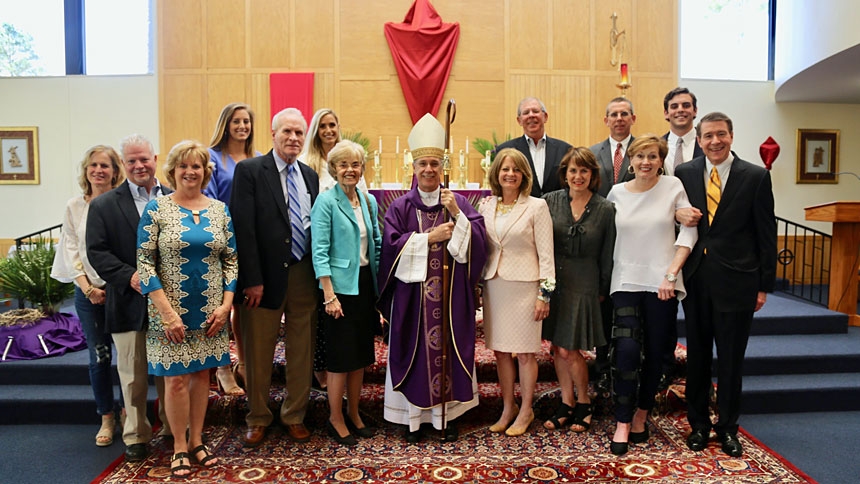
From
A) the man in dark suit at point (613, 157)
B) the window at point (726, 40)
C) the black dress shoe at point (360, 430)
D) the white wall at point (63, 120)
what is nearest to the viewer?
the black dress shoe at point (360, 430)

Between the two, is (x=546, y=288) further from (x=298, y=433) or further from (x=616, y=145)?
(x=298, y=433)

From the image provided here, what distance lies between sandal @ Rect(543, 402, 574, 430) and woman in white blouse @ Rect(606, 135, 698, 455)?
1.02 ft

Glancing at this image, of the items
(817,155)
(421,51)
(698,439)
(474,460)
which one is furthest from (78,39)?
(817,155)

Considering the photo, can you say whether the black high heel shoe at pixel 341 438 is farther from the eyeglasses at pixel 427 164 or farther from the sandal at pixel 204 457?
the eyeglasses at pixel 427 164

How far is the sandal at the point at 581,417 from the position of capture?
333 cm

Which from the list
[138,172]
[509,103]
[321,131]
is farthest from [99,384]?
[509,103]

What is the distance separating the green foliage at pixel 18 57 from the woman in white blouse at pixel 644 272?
8.20m

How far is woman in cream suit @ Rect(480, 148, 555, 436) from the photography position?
10.2ft

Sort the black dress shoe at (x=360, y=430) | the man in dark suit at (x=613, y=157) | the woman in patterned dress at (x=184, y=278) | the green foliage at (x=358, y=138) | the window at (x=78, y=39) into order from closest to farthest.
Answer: the woman in patterned dress at (x=184, y=278), the black dress shoe at (x=360, y=430), the man in dark suit at (x=613, y=157), the green foliage at (x=358, y=138), the window at (x=78, y=39)

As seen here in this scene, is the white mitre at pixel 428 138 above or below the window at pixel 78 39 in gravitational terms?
below

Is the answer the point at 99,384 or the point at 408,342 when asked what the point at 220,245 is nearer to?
the point at 408,342

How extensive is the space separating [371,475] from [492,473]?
60 centimetres

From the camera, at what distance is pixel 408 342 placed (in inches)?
124

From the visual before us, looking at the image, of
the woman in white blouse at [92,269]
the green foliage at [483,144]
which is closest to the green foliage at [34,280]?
the woman in white blouse at [92,269]
